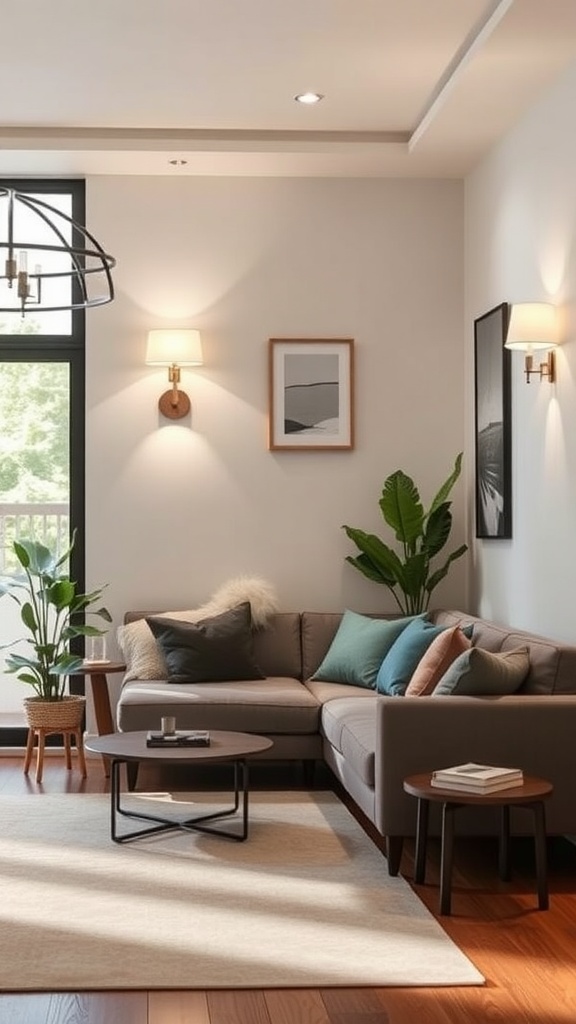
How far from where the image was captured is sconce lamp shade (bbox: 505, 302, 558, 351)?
541cm

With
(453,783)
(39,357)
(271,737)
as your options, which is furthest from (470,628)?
(39,357)

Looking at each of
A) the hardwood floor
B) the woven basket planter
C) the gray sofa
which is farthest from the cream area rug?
the woven basket planter

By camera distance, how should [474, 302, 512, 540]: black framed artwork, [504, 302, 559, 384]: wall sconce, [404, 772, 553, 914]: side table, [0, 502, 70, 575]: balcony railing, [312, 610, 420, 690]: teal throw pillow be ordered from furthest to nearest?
[0, 502, 70, 575]: balcony railing, [312, 610, 420, 690]: teal throw pillow, [474, 302, 512, 540]: black framed artwork, [504, 302, 559, 384]: wall sconce, [404, 772, 553, 914]: side table

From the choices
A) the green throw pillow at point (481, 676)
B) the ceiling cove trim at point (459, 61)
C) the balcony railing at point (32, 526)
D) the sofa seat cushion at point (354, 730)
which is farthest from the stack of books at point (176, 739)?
the ceiling cove trim at point (459, 61)

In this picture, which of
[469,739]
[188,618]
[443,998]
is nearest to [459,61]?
[469,739]

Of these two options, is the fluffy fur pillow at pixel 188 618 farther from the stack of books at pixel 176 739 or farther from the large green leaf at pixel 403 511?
the stack of books at pixel 176 739

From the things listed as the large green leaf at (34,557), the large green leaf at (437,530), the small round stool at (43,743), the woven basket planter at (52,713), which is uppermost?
the large green leaf at (437,530)

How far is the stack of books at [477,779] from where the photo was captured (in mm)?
4219

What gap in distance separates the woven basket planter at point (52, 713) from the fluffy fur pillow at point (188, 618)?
0.30 m

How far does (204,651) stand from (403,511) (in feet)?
4.11

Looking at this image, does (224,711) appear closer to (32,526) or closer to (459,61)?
(32,526)

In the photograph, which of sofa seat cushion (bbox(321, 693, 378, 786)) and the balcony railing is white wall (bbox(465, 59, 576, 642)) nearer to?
sofa seat cushion (bbox(321, 693, 378, 786))

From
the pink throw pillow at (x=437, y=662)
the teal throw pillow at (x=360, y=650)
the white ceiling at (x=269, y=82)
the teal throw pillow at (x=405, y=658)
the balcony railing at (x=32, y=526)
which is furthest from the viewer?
the balcony railing at (x=32, y=526)

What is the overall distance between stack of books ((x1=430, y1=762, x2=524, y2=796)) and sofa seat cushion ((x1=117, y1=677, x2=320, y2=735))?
1727mm
